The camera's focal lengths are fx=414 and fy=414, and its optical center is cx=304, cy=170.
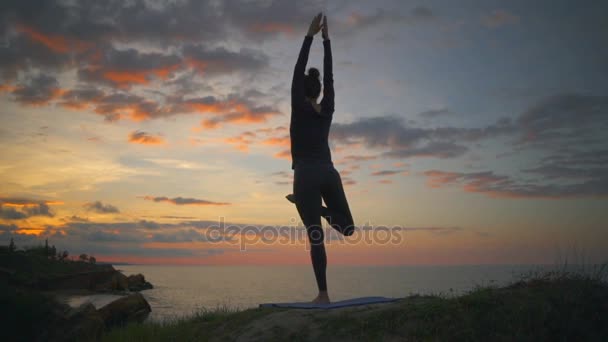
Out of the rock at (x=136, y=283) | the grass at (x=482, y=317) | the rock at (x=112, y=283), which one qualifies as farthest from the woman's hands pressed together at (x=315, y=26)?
the rock at (x=136, y=283)

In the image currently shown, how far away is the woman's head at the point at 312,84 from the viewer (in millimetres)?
5449

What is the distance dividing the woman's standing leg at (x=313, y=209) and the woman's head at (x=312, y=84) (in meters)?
1.02

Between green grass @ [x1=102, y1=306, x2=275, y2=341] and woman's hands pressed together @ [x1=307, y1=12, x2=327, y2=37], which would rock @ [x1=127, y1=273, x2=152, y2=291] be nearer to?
green grass @ [x1=102, y1=306, x2=275, y2=341]

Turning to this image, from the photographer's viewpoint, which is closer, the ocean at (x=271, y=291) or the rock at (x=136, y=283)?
the ocean at (x=271, y=291)

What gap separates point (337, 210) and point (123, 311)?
10264 mm

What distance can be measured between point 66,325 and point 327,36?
719 cm

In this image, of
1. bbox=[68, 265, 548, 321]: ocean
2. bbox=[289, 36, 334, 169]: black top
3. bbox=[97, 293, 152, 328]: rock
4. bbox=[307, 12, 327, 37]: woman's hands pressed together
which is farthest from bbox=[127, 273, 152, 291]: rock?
bbox=[307, 12, 327, 37]: woman's hands pressed together

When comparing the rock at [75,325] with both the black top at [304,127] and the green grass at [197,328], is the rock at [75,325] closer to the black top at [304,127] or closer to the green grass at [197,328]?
the green grass at [197,328]

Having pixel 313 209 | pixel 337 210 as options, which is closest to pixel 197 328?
pixel 313 209

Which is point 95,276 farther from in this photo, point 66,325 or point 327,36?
point 327,36

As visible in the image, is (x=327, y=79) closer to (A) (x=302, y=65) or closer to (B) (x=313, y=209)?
(A) (x=302, y=65)

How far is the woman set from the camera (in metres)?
5.17

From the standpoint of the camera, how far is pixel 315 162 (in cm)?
523

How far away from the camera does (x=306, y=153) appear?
5266 millimetres
